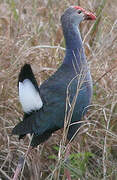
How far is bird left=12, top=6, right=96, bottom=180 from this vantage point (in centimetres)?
271

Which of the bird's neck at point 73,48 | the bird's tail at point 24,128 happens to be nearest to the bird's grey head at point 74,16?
the bird's neck at point 73,48

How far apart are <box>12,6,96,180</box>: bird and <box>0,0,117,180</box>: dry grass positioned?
134 mm

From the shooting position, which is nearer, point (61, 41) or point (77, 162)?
point (77, 162)

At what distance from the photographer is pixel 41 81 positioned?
11.3 ft

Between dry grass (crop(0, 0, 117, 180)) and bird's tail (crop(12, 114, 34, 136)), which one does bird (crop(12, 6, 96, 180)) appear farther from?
dry grass (crop(0, 0, 117, 180))

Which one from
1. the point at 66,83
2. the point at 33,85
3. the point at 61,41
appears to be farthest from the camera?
the point at 61,41

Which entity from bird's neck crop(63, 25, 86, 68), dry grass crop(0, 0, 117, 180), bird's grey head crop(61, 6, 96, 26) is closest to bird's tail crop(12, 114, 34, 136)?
dry grass crop(0, 0, 117, 180)

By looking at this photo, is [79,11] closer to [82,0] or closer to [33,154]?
[82,0]

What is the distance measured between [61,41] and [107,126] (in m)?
1.06

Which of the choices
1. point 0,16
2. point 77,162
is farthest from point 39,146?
point 0,16

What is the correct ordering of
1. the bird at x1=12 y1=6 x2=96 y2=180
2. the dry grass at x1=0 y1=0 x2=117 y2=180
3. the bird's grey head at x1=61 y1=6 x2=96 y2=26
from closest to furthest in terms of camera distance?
the bird at x1=12 y1=6 x2=96 y2=180, the dry grass at x1=0 y1=0 x2=117 y2=180, the bird's grey head at x1=61 y1=6 x2=96 y2=26

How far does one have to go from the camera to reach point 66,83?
2977 mm

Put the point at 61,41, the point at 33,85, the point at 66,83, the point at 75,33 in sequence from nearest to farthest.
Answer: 1. the point at 33,85
2. the point at 66,83
3. the point at 75,33
4. the point at 61,41

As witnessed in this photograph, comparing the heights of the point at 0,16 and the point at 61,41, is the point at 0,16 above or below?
above
